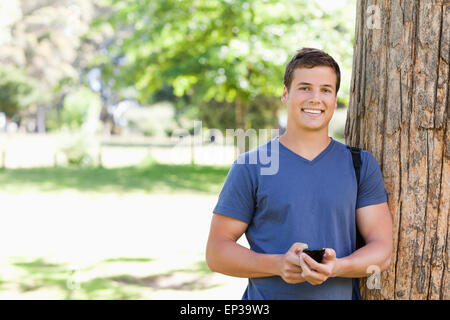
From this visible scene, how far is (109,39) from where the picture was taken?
49.4 meters

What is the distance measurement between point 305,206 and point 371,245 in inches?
13.1

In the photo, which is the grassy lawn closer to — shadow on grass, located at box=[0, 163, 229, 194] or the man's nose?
shadow on grass, located at box=[0, 163, 229, 194]

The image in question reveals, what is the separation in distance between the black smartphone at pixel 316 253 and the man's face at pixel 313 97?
1.90 ft

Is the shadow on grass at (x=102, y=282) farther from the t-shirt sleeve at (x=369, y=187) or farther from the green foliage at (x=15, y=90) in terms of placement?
the green foliage at (x=15, y=90)

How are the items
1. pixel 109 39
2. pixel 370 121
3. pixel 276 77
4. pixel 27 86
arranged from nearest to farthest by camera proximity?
pixel 370 121 < pixel 276 77 < pixel 27 86 < pixel 109 39

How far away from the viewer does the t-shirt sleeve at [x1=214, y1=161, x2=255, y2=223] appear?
2.09m

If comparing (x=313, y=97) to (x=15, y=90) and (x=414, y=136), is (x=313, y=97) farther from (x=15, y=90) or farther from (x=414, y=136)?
(x=15, y=90)

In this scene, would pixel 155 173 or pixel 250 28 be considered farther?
pixel 155 173

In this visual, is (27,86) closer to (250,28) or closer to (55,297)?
(250,28)

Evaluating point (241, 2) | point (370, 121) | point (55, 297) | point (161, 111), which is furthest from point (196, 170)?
point (161, 111)
